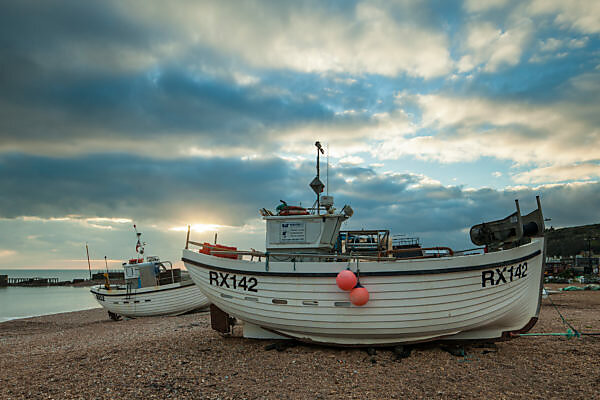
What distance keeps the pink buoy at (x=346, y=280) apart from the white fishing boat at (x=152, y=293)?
11.0 m

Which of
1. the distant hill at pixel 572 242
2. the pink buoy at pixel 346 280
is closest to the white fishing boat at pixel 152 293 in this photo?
the pink buoy at pixel 346 280

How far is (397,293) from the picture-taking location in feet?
21.8

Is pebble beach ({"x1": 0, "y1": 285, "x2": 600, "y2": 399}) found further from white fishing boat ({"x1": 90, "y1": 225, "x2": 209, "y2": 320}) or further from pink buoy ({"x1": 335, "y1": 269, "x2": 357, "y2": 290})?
white fishing boat ({"x1": 90, "y1": 225, "x2": 209, "y2": 320})

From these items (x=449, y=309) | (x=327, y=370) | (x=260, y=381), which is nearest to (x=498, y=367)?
(x=449, y=309)

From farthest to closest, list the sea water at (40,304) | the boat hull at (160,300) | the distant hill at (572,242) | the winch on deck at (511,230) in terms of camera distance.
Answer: the distant hill at (572,242), the sea water at (40,304), the boat hull at (160,300), the winch on deck at (511,230)

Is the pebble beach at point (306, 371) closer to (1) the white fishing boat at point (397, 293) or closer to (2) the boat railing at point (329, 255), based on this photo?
(1) the white fishing boat at point (397, 293)

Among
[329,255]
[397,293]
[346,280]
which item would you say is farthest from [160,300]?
[397,293]

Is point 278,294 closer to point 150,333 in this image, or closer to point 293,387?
point 293,387

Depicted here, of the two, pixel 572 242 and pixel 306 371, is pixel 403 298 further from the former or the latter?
pixel 572 242

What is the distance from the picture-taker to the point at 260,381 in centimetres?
573

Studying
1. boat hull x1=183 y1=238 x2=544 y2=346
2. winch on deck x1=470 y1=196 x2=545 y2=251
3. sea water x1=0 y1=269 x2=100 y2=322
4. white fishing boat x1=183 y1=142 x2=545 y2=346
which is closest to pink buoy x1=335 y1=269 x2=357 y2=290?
white fishing boat x1=183 y1=142 x2=545 y2=346

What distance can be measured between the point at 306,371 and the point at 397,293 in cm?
226

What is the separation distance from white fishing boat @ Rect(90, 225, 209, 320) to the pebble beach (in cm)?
752

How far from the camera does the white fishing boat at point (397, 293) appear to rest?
662 centimetres
